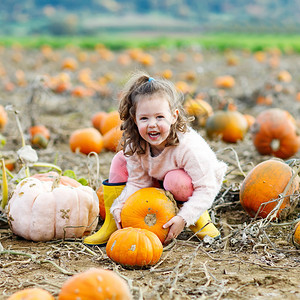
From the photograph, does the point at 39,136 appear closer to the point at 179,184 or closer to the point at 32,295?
the point at 179,184

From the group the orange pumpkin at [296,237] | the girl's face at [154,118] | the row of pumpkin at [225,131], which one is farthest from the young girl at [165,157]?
the row of pumpkin at [225,131]

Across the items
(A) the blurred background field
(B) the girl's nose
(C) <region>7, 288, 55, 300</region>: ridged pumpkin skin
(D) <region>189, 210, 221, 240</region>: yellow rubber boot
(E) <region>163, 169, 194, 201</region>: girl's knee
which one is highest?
(A) the blurred background field

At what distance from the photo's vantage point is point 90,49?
23.6m

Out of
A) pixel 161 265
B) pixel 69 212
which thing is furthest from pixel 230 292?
pixel 69 212

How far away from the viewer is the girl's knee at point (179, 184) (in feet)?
11.2

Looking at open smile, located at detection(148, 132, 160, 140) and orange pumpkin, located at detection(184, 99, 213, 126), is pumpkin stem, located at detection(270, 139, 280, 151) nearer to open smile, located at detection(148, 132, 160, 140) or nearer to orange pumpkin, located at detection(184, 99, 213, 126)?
orange pumpkin, located at detection(184, 99, 213, 126)

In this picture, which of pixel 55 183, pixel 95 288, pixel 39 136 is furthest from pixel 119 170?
pixel 39 136

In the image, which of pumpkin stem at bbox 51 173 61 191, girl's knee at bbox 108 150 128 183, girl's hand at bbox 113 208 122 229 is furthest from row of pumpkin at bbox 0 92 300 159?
girl's hand at bbox 113 208 122 229

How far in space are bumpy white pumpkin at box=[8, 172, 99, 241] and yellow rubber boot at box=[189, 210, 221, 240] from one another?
29.5 inches

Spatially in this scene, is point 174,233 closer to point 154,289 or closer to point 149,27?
point 154,289

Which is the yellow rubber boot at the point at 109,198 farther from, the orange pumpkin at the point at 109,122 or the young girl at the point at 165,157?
the orange pumpkin at the point at 109,122

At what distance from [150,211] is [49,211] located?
746 mm

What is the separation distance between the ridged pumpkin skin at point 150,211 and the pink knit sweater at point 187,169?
106 millimetres

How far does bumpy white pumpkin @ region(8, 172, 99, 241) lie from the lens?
3531 millimetres
